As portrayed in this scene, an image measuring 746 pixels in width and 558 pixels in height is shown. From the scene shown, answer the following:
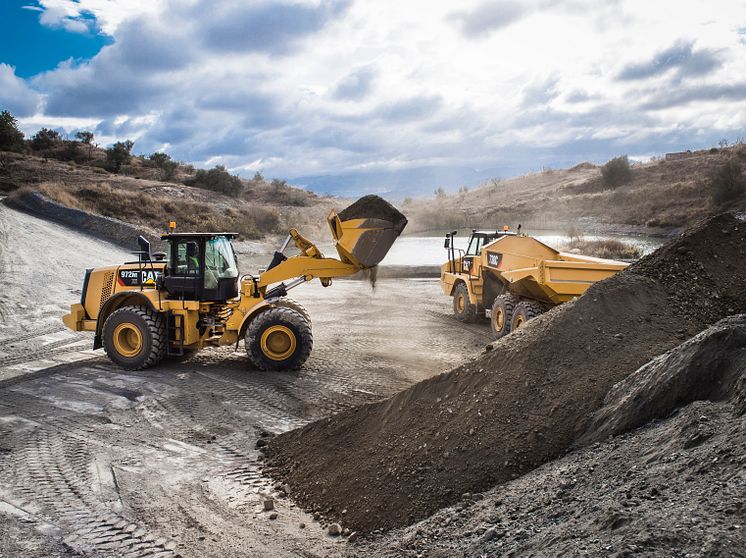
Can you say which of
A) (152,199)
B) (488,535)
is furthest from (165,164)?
(488,535)

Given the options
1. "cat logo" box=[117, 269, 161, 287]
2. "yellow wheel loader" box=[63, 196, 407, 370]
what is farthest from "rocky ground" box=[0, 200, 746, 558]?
"cat logo" box=[117, 269, 161, 287]

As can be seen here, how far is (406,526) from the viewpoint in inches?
201

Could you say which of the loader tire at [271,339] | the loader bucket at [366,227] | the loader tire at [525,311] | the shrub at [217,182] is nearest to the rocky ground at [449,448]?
the loader tire at [271,339]

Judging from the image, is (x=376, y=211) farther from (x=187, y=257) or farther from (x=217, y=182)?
(x=217, y=182)

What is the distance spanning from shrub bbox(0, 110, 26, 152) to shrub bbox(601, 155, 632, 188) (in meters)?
47.9

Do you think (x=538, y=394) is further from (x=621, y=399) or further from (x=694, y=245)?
(x=694, y=245)

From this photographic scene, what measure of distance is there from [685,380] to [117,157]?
53.0 m

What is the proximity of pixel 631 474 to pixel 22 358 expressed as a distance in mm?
11687

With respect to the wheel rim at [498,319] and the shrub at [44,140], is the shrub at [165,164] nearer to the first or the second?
the shrub at [44,140]

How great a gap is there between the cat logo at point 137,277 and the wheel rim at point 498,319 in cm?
658

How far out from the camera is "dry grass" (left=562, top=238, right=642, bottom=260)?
90.8 ft

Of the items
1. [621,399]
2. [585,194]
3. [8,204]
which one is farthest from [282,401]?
[585,194]

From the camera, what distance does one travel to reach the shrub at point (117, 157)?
1987 inches

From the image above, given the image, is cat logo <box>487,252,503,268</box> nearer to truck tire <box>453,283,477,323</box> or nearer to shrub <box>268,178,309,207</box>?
truck tire <box>453,283,477,323</box>
